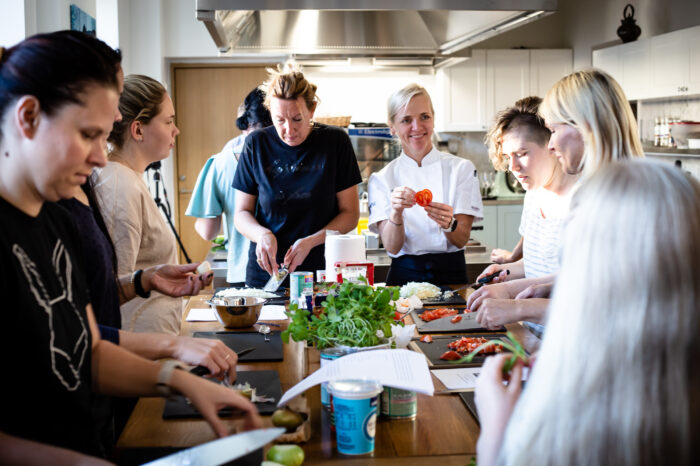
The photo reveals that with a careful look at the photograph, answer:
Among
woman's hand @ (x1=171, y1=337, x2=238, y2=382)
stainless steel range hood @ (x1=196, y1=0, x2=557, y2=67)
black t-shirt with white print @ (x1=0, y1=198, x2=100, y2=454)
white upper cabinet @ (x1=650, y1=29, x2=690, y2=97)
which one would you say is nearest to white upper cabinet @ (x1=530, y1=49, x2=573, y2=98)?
white upper cabinet @ (x1=650, y1=29, x2=690, y2=97)

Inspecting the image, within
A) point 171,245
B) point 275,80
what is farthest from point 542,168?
point 171,245

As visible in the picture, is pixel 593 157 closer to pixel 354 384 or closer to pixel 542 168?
pixel 542 168

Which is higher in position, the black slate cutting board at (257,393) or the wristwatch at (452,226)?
the wristwatch at (452,226)

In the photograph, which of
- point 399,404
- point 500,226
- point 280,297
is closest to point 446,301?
point 280,297

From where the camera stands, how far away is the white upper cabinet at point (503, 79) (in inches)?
268

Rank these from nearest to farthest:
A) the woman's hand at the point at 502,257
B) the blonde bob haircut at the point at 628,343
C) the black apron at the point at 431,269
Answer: the blonde bob haircut at the point at 628,343 → the black apron at the point at 431,269 → the woman's hand at the point at 502,257

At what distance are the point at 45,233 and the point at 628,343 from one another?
93 cm

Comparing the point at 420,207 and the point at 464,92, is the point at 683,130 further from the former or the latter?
the point at 420,207

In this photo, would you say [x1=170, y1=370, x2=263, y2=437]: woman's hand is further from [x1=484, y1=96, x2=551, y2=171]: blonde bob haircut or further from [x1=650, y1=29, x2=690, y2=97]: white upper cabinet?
[x1=650, y1=29, x2=690, y2=97]: white upper cabinet

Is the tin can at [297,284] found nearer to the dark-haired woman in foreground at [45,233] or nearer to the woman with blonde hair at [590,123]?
the woman with blonde hair at [590,123]

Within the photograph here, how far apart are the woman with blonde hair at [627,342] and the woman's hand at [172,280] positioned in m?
1.35

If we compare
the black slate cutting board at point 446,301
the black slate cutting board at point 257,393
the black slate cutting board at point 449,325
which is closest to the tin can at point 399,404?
the black slate cutting board at point 257,393

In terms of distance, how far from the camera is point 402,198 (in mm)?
2943

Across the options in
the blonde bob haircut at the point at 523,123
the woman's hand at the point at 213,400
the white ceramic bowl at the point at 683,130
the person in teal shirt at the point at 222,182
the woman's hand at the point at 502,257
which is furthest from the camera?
the white ceramic bowl at the point at 683,130
